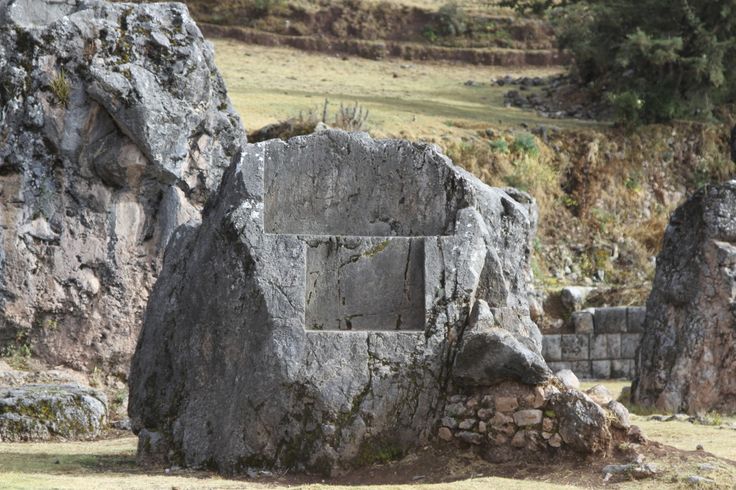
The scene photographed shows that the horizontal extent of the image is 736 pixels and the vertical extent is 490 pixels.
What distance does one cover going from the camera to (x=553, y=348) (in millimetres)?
23984

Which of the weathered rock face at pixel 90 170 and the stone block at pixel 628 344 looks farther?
the stone block at pixel 628 344

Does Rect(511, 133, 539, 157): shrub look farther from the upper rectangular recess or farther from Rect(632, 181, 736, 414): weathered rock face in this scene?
the upper rectangular recess

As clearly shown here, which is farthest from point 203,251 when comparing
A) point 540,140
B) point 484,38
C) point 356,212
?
point 484,38

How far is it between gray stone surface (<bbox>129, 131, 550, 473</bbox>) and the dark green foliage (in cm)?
1949

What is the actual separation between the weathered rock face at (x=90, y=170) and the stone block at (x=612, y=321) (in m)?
9.47

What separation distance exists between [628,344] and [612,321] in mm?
480

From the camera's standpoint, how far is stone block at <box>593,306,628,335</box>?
939 inches

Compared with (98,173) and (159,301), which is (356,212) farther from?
(98,173)

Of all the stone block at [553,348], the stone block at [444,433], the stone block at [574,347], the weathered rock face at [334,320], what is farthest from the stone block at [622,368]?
the stone block at [444,433]

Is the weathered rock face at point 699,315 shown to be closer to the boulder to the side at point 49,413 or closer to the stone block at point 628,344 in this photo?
the boulder to the side at point 49,413

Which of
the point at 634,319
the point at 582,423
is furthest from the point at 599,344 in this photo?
the point at 582,423

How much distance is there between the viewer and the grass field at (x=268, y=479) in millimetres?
9125

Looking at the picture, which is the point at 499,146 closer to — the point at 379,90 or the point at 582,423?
the point at 379,90

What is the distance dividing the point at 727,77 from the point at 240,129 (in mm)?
17419
